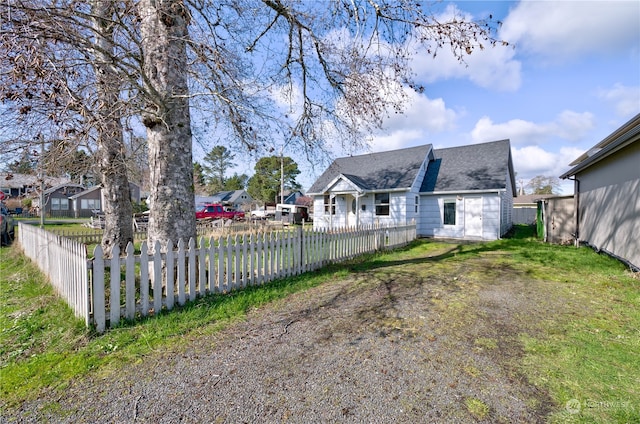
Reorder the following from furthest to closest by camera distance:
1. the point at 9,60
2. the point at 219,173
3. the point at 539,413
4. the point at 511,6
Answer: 1. the point at 219,173
2. the point at 511,6
3. the point at 9,60
4. the point at 539,413

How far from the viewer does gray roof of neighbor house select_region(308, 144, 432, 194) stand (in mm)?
16609

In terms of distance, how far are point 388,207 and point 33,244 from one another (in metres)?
14.4

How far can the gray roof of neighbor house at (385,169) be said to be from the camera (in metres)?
16.6

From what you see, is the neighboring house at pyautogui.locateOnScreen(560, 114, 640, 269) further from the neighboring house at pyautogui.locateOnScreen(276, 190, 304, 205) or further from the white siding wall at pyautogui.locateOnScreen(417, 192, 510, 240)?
the neighboring house at pyautogui.locateOnScreen(276, 190, 304, 205)

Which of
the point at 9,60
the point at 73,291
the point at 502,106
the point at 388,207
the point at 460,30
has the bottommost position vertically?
the point at 73,291

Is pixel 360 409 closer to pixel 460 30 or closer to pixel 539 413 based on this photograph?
pixel 539 413

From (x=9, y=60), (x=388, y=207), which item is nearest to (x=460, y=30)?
(x=9, y=60)

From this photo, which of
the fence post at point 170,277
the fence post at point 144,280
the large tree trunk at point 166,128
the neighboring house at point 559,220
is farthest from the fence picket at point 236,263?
the neighboring house at point 559,220

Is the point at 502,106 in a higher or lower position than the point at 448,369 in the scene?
higher

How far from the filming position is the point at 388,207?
16766 millimetres

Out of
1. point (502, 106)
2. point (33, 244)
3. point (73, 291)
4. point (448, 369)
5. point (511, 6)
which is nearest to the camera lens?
point (448, 369)

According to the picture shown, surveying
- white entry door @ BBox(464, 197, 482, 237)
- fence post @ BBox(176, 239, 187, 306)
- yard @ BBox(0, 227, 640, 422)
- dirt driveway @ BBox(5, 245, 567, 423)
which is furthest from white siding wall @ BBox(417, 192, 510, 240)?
fence post @ BBox(176, 239, 187, 306)

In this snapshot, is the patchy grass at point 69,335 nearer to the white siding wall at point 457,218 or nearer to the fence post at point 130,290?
the fence post at point 130,290

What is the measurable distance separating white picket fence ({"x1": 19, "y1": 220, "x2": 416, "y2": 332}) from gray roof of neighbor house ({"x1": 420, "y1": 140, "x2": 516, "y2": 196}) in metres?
9.49
